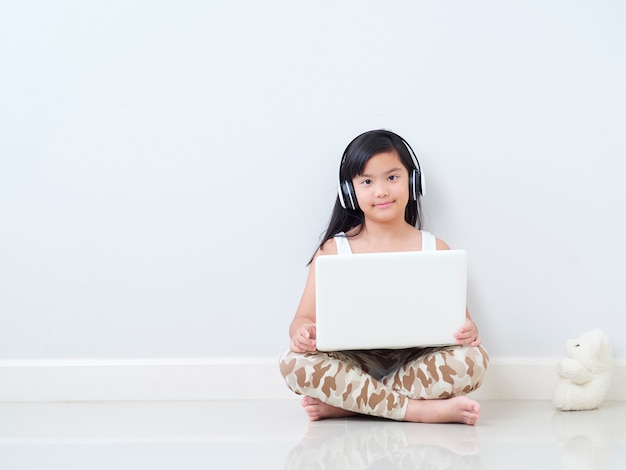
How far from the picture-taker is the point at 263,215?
1728 millimetres

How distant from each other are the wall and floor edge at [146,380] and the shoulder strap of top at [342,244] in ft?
0.91

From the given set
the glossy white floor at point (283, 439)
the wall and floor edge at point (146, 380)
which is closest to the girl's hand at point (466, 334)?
the glossy white floor at point (283, 439)

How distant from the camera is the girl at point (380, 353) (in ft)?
4.86

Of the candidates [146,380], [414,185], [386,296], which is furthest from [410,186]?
[146,380]

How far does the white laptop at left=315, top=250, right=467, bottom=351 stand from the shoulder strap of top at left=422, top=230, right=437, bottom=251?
213 mm

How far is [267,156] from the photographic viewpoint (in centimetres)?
172

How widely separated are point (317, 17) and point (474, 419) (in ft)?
2.86

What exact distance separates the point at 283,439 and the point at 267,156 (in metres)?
0.63

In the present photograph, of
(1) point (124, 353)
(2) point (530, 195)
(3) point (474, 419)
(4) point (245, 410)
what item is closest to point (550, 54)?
(2) point (530, 195)

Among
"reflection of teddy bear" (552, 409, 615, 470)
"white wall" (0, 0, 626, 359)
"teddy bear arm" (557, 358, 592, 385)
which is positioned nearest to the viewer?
"reflection of teddy bear" (552, 409, 615, 470)

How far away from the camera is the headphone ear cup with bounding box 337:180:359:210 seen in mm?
1650

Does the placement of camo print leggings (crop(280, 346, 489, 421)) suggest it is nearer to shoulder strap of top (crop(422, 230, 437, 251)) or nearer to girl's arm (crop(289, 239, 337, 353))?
girl's arm (crop(289, 239, 337, 353))

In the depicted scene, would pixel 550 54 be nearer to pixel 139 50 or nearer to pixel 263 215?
pixel 263 215

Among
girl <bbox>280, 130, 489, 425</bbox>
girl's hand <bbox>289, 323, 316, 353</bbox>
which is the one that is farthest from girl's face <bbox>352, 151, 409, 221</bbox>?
girl's hand <bbox>289, 323, 316, 353</bbox>
